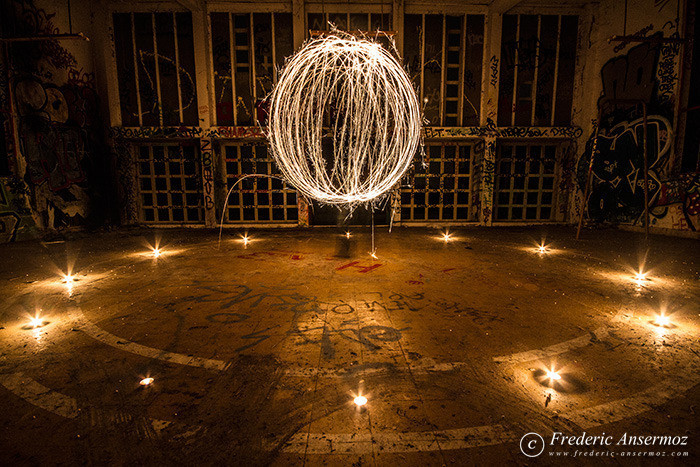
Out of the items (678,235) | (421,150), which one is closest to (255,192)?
(421,150)

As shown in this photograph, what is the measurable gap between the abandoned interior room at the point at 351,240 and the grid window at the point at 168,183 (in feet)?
0.25

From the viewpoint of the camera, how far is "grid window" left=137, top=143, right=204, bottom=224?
1055cm

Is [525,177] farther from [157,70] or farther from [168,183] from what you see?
[157,70]

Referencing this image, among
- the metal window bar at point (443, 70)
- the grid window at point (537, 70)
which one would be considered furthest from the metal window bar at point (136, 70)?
the grid window at point (537, 70)

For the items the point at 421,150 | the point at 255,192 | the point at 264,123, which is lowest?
the point at 255,192

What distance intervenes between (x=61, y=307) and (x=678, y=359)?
6.01 m

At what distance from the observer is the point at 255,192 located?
420 inches

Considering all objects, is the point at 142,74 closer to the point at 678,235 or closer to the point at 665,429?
the point at 665,429

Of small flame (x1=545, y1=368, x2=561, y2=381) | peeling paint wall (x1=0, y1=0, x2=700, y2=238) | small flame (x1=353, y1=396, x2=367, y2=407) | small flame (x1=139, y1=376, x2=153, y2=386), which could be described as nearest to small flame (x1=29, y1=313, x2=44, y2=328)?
small flame (x1=139, y1=376, x2=153, y2=386)

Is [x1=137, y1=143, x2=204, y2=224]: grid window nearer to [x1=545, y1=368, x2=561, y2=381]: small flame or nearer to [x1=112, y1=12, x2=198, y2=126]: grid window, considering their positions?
[x1=112, y1=12, x2=198, y2=126]: grid window

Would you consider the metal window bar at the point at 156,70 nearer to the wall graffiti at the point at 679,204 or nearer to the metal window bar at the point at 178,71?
the metal window bar at the point at 178,71

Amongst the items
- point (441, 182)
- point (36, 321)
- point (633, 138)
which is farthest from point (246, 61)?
point (633, 138)

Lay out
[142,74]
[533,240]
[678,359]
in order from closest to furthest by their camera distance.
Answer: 1. [678,359]
2. [533,240]
3. [142,74]

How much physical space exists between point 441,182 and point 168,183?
27.8ft
